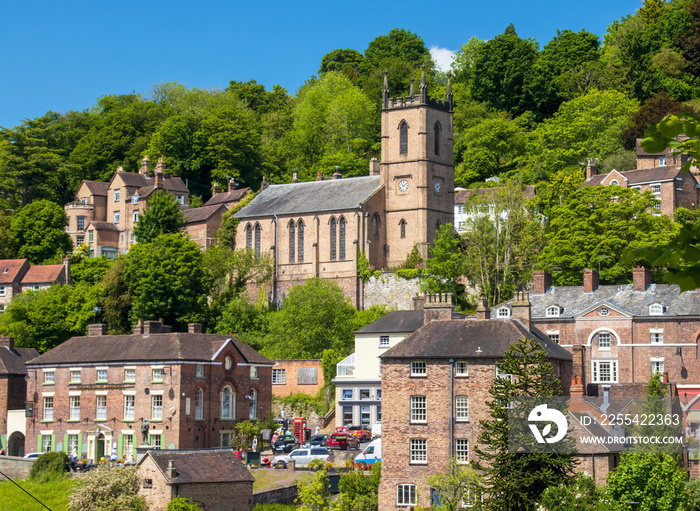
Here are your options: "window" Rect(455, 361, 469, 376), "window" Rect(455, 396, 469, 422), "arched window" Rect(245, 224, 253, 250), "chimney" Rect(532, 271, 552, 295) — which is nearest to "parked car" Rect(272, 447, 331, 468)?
"window" Rect(455, 396, 469, 422)

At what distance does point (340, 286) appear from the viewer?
266ft

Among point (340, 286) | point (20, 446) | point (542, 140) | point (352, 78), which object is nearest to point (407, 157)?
point (340, 286)

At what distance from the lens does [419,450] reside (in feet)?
142

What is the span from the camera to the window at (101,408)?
5538 cm

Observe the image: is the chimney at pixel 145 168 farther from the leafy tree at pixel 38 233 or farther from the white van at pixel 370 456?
the white van at pixel 370 456

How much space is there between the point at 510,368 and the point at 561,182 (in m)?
53.7

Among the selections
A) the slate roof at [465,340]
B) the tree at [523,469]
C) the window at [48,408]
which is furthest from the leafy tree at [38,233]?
the tree at [523,469]

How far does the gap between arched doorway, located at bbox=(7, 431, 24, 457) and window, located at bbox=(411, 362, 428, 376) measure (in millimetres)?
26870

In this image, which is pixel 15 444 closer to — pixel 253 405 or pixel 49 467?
pixel 49 467

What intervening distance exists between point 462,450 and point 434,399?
8.11ft

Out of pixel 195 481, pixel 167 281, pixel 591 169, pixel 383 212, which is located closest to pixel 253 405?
pixel 195 481

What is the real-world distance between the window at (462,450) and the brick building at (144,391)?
15.7 metres

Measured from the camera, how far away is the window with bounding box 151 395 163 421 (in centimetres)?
5288

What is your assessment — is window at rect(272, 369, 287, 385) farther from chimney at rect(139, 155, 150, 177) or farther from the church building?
chimney at rect(139, 155, 150, 177)
